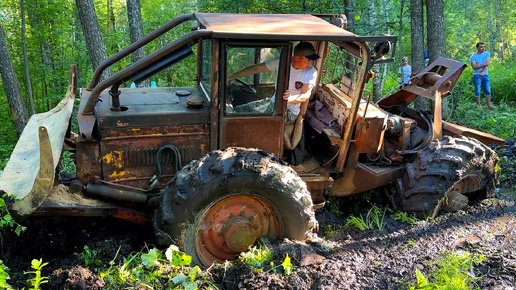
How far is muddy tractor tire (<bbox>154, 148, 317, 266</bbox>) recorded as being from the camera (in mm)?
3797

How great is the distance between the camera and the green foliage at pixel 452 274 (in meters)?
3.42

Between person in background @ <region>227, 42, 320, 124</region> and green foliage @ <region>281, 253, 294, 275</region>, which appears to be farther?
person in background @ <region>227, 42, 320, 124</region>

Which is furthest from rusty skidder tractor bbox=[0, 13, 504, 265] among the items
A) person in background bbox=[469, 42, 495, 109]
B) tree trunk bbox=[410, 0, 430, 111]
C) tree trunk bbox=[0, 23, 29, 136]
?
person in background bbox=[469, 42, 495, 109]

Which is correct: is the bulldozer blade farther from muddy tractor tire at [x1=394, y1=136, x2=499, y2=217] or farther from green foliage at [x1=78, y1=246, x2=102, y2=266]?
muddy tractor tire at [x1=394, y1=136, x2=499, y2=217]

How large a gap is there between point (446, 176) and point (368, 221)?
3.40 ft

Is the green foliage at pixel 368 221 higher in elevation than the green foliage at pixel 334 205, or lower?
higher

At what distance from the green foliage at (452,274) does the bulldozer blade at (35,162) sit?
311 cm

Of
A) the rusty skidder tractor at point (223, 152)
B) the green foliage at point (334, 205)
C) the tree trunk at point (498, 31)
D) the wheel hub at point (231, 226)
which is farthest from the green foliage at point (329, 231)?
the tree trunk at point (498, 31)

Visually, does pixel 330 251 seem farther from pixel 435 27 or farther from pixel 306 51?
pixel 435 27

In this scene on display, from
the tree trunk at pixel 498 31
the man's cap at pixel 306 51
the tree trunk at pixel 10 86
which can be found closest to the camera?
the man's cap at pixel 306 51

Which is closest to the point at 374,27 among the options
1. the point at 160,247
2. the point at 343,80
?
the point at 343,80

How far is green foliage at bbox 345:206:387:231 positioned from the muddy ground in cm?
9

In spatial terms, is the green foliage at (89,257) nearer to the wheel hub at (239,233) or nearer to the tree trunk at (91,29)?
the wheel hub at (239,233)

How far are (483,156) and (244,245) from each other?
3.26 meters
